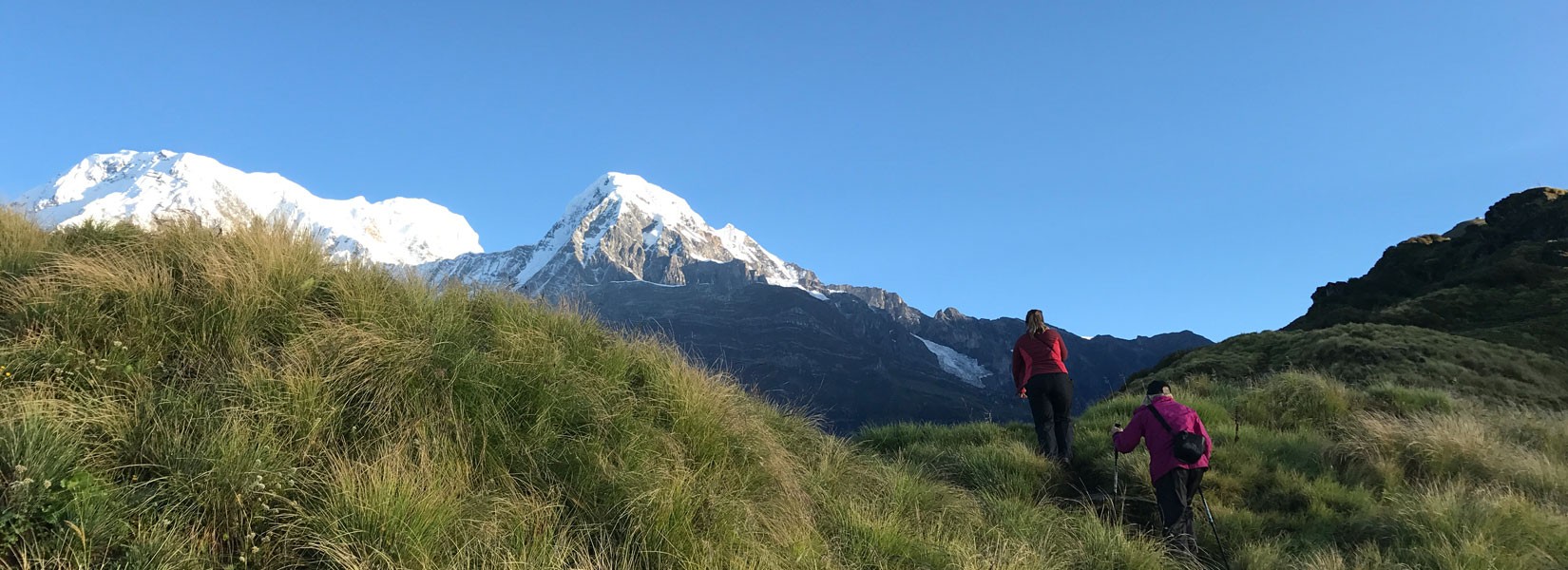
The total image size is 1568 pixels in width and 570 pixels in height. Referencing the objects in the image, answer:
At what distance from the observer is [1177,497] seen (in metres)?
6.34

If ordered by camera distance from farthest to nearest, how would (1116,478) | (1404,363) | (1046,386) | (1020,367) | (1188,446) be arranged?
(1404,363)
(1020,367)
(1046,386)
(1116,478)
(1188,446)

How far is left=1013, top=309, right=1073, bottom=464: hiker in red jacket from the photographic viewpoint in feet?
28.2

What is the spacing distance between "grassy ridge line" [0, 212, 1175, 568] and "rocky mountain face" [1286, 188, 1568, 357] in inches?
1249

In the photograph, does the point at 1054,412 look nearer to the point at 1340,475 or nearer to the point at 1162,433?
the point at 1162,433

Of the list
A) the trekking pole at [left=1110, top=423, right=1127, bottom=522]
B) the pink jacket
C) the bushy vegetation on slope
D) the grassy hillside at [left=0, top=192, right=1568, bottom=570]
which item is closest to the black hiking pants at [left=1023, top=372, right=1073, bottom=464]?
the trekking pole at [left=1110, top=423, right=1127, bottom=522]

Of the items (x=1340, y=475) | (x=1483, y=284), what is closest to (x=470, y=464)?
(x=1340, y=475)

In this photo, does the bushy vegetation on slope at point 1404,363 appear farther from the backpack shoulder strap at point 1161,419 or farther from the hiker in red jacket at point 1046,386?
the backpack shoulder strap at point 1161,419

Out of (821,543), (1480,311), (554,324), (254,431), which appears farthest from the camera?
(1480,311)

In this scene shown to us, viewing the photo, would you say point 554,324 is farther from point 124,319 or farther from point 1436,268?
point 1436,268

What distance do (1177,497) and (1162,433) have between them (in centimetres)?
58

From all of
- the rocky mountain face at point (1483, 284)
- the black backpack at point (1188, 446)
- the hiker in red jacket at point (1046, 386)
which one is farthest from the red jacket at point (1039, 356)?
the rocky mountain face at point (1483, 284)

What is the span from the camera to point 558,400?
Result: 4.77 metres

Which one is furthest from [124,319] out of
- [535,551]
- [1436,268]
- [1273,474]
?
[1436,268]

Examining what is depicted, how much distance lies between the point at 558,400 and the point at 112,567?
2303mm
